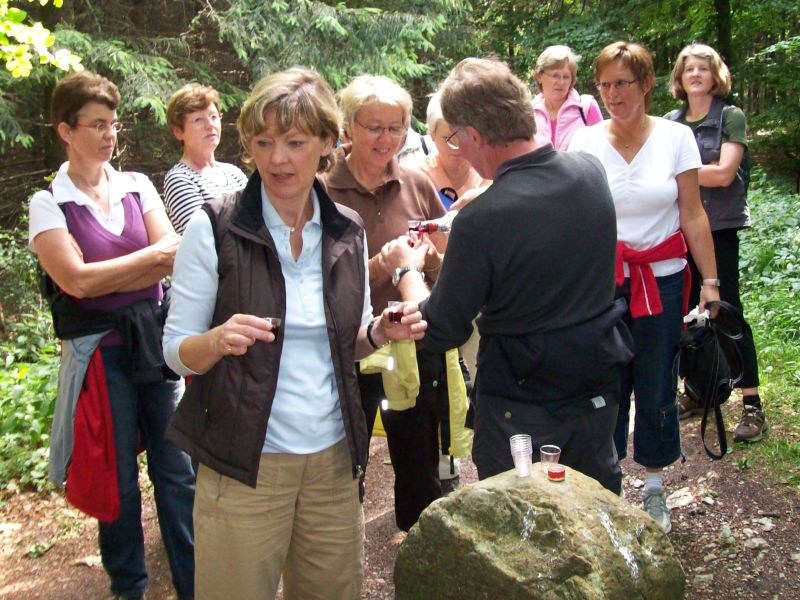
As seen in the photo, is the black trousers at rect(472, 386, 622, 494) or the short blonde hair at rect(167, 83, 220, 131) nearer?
the black trousers at rect(472, 386, 622, 494)

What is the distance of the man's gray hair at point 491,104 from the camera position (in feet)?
8.21

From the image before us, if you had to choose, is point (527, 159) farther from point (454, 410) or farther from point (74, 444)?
point (74, 444)

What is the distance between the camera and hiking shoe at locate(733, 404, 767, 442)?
4.85 m

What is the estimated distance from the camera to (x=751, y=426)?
4871 mm

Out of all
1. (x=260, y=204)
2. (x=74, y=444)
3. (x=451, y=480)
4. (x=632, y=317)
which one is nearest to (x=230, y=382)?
(x=260, y=204)

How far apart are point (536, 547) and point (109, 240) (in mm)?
2138

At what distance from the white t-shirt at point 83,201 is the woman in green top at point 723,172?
3.26 meters

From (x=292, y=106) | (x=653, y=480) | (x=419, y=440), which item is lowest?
(x=653, y=480)

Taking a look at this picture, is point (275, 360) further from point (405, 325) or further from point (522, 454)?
point (522, 454)

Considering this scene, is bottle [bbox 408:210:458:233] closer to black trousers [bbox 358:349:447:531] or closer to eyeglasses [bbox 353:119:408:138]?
eyeglasses [bbox 353:119:408:138]

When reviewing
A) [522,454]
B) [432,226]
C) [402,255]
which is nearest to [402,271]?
[402,255]

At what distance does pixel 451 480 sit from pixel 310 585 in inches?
83.0

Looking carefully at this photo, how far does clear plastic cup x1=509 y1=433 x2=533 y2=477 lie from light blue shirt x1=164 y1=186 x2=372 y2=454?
547 mm

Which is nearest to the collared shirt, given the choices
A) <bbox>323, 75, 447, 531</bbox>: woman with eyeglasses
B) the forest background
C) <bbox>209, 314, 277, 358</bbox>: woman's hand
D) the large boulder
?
<bbox>323, 75, 447, 531</bbox>: woman with eyeglasses
